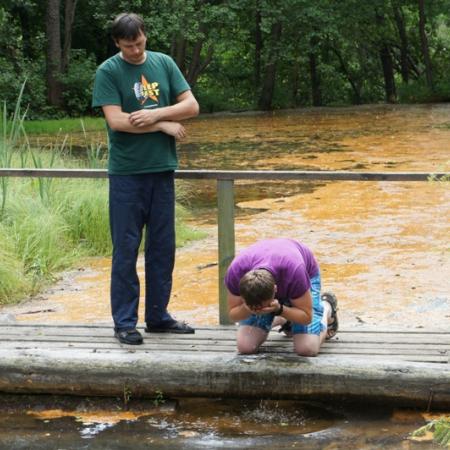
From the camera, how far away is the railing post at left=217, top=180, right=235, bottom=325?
5.39 meters

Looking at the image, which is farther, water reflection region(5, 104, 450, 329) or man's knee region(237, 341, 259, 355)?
water reflection region(5, 104, 450, 329)

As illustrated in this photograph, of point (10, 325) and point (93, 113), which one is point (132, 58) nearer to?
point (10, 325)

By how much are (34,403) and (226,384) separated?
3.19 ft

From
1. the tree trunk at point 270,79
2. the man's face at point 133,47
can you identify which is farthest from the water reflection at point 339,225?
the tree trunk at point 270,79

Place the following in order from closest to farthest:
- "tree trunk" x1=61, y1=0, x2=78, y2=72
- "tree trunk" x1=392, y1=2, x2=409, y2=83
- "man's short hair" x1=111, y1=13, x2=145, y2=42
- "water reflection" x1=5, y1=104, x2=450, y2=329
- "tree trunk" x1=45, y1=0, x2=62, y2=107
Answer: "man's short hair" x1=111, y1=13, x2=145, y2=42
"water reflection" x1=5, y1=104, x2=450, y2=329
"tree trunk" x1=45, y1=0, x2=62, y2=107
"tree trunk" x1=61, y1=0, x2=78, y2=72
"tree trunk" x1=392, y1=2, x2=409, y2=83

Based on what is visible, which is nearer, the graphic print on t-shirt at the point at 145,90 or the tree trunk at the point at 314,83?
the graphic print on t-shirt at the point at 145,90

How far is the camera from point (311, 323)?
4859 millimetres

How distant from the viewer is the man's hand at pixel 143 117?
16.1ft

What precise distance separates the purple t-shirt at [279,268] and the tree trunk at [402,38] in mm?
26099

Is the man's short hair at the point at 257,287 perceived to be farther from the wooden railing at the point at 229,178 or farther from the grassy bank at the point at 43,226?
the grassy bank at the point at 43,226

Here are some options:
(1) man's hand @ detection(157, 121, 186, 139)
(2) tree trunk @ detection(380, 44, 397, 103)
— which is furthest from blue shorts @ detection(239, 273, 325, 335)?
(2) tree trunk @ detection(380, 44, 397, 103)

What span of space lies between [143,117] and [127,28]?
43cm

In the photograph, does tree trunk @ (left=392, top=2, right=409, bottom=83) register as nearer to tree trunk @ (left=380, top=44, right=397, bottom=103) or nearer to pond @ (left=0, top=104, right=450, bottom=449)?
tree trunk @ (left=380, top=44, right=397, bottom=103)

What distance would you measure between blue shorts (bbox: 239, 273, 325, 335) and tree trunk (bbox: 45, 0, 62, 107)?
21843 millimetres
